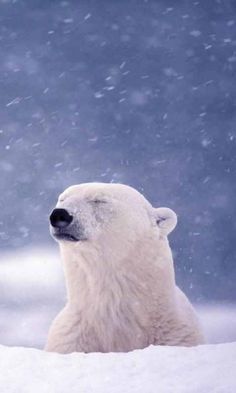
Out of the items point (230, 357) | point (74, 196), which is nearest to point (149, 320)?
point (74, 196)

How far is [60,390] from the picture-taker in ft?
4.27

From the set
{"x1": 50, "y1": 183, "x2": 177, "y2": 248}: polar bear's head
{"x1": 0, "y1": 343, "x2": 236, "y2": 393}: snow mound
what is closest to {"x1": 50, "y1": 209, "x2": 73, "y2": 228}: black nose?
{"x1": 50, "y1": 183, "x2": 177, "y2": 248}: polar bear's head

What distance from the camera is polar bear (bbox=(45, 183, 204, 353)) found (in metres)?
2.46

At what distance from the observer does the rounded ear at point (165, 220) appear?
2.69m

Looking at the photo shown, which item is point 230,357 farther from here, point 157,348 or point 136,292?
point 136,292

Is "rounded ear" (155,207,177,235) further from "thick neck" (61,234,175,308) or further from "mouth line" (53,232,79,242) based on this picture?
"mouth line" (53,232,79,242)

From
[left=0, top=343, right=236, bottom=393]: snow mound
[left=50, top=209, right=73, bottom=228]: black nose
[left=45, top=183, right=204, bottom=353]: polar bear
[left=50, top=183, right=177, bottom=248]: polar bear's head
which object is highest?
[left=0, top=343, right=236, bottom=393]: snow mound

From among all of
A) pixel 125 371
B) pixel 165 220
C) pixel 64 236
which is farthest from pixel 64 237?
pixel 125 371

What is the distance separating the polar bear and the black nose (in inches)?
4.5

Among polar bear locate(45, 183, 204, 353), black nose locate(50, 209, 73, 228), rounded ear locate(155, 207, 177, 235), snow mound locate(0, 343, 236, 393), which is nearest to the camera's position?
snow mound locate(0, 343, 236, 393)

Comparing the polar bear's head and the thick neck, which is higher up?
the polar bear's head

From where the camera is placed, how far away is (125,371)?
1.41m

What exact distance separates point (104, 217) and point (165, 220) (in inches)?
13.8

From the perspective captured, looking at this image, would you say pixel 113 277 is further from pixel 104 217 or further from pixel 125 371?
pixel 125 371
